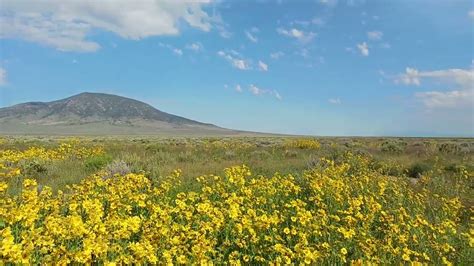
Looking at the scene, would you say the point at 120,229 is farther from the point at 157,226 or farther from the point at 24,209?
the point at 24,209

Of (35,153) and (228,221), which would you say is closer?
(228,221)

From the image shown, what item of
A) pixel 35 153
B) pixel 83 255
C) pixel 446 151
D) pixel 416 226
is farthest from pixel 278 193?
pixel 446 151

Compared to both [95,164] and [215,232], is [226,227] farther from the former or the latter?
[95,164]

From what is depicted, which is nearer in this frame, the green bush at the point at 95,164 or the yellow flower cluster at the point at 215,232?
the yellow flower cluster at the point at 215,232

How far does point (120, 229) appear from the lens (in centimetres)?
436

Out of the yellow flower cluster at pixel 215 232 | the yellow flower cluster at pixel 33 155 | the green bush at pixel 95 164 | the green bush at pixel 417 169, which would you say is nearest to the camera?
the yellow flower cluster at pixel 215 232

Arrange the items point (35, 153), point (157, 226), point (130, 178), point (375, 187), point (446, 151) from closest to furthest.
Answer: point (157, 226)
point (130, 178)
point (375, 187)
point (35, 153)
point (446, 151)

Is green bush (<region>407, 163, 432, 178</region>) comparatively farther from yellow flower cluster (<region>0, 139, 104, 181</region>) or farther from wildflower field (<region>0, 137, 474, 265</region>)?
yellow flower cluster (<region>0, 139, 104, 181</region>)

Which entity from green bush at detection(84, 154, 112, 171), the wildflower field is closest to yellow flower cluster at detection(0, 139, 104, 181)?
green bush at detection(84, 154, 112, 171)

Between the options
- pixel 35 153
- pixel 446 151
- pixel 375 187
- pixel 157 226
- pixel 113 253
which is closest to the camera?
pixel 113 253

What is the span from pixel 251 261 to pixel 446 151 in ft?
65.0

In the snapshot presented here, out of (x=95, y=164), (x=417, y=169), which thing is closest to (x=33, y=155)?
(x=95, y=164)

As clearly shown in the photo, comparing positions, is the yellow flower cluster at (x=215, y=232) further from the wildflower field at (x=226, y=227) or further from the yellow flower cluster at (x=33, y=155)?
the yellow flower cluster at (x=33, y=155)

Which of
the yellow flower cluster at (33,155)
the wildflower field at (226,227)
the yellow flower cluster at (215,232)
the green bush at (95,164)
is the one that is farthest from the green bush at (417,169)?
the yellow flower cluster at (33,155)
